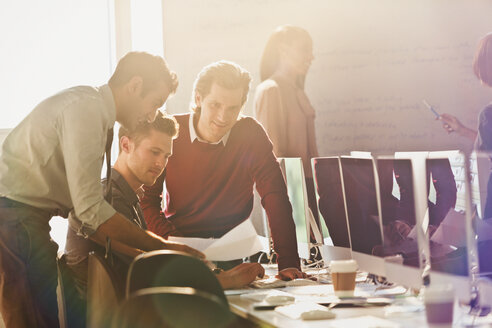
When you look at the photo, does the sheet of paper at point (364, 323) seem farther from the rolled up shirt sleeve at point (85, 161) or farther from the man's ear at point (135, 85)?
the man's ear at point (135, 85)

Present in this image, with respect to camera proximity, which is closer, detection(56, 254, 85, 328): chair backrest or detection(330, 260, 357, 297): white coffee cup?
detection(330, 260, 357, 297): white coffee cup

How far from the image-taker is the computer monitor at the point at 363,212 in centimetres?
191

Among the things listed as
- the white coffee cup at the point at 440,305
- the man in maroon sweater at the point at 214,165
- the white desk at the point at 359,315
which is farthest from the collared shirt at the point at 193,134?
Answer: the white coffee cup at the point at 440,305

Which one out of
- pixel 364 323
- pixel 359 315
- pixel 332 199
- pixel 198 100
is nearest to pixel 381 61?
pixel 198 100

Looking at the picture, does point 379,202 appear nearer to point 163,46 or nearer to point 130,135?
point 130,135

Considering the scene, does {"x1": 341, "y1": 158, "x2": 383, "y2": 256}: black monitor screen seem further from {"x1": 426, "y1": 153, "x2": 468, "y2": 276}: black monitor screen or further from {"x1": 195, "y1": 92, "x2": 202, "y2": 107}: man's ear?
{"x1": 195, "y1": 92, "x2": 202, "y2": 107}: man's ear

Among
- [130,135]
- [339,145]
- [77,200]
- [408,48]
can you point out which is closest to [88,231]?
[77,200]

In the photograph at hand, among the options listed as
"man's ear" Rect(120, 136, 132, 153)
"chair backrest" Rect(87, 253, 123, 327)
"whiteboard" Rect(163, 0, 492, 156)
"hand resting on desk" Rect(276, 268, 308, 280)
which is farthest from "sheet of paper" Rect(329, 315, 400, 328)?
"whiteboard" Rect(163, 0, 492, 156)

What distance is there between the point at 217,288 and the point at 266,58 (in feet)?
8.89

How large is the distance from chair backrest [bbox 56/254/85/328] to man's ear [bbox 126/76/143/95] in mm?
603

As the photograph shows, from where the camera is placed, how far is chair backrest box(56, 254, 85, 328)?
7.39 ft

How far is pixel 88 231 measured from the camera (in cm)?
216

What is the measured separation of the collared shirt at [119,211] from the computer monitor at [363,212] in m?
0.79

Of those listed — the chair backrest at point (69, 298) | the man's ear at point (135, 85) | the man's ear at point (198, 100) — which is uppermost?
the man's ear at point (135, 85)
